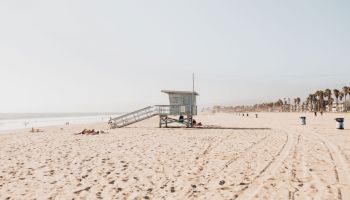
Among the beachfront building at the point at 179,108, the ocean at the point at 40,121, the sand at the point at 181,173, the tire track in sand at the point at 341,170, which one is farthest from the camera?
the ocean at the point at 40,121

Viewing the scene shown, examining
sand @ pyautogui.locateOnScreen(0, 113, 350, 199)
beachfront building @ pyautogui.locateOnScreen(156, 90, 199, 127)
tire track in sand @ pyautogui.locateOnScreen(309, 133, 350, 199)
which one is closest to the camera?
A: tire track in sand @ pyautogui.locateOnScreen(309, 133, 350, 199)

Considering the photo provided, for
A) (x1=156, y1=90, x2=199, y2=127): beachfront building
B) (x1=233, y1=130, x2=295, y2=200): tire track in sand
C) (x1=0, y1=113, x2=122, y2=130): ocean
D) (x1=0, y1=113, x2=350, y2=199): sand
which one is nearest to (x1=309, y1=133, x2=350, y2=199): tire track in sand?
(x1=0, y1=113, x2=350, y2=199): sand

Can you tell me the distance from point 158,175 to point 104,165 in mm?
2603

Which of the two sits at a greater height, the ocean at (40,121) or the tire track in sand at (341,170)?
the tire track in sand at (341,170)

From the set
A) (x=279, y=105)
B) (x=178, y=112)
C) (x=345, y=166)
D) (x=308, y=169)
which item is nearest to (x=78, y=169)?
(x=308, y=169)

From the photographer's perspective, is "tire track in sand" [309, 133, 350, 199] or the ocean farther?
the ocean

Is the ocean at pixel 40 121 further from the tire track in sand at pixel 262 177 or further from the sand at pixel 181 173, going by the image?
the tire track in sand at pixel 262 177

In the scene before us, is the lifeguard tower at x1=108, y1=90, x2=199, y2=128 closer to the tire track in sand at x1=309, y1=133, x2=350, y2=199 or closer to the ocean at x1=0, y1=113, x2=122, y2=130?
the tire track in sand at x1=309, y1=133, x2=350, y2=199

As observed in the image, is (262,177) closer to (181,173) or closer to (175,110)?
(181,173)

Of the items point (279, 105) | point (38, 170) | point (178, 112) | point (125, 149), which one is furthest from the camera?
point (279, 105)

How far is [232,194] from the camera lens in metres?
Answer: 6.94

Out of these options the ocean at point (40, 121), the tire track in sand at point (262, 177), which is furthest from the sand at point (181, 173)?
the ocean at point (40, 121)

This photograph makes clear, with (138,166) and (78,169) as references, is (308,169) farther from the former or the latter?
(78,169)

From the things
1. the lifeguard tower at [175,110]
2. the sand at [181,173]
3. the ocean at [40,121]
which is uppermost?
the lifeguard tower at [175,110]
